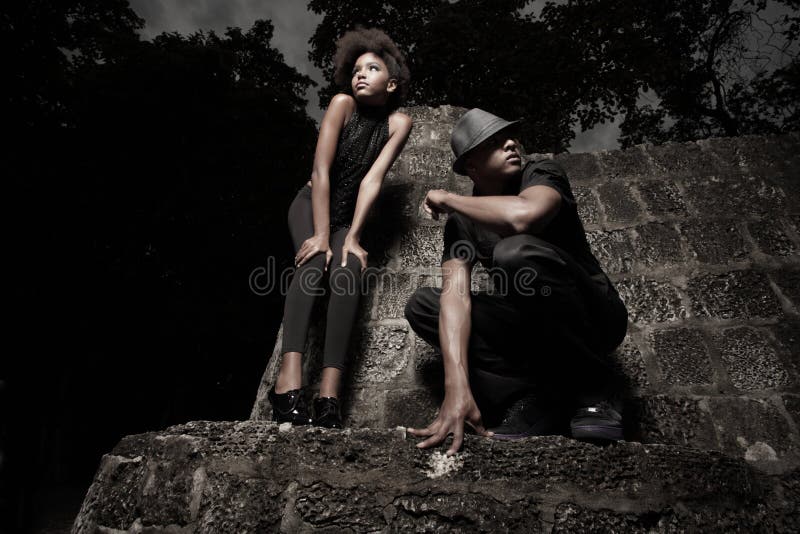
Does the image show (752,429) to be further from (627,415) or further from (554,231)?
(554,231)

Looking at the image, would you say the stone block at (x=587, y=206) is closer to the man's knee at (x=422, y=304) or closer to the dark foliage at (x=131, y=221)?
the man's knee at (x=422, y=304)

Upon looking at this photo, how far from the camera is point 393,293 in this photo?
2277 millimetres

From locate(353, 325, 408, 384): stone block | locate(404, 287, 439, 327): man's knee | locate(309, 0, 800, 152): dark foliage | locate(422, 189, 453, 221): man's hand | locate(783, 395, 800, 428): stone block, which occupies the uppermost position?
locate(309, 0, 800, 152): dark foliage

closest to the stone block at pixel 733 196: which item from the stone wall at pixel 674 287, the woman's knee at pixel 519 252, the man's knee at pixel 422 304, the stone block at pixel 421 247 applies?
the stone wall at pixel 674 287

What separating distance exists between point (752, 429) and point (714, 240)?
966mm

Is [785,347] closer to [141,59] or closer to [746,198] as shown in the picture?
[746,198]

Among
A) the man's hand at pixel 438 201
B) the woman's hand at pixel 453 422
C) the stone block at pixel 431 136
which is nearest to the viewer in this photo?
the woman's hand at pixel 453 422

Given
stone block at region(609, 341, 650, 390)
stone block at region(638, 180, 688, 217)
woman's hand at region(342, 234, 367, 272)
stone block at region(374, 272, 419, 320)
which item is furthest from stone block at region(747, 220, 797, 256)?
woman's hand at region(342, 234, 367, 272)

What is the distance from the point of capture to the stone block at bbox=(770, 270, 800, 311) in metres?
2.03

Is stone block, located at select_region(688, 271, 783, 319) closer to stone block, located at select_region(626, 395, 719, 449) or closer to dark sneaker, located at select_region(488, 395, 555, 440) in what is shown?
stone block, located at select_region(626, 395, 719, 449)

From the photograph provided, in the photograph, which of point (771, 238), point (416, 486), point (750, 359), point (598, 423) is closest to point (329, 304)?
point (416, 486)

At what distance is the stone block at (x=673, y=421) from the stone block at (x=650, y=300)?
16.3 inches

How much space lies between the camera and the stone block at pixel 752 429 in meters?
1.67

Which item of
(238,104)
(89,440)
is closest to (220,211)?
(238,104)
